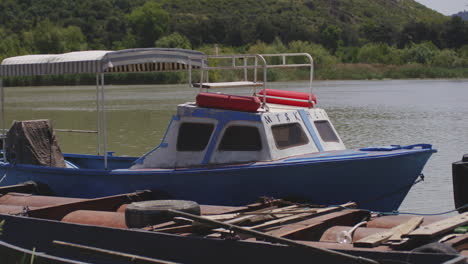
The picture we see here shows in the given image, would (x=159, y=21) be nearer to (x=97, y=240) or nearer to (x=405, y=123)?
(x=405, y=123)

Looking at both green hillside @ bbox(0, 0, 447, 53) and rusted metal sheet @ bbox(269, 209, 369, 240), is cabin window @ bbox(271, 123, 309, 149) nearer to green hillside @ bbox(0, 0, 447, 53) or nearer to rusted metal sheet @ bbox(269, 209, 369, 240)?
rusted metal sheet @ bbox(269, 209, 369, 240)

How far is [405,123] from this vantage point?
28.3 metres

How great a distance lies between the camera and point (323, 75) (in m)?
77.4

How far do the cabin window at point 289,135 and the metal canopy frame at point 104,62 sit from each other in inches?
73.7

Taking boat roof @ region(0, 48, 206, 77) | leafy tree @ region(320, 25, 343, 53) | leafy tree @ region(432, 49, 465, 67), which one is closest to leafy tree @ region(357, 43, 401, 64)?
leafy tree @ region(432, 49, 465, 67)

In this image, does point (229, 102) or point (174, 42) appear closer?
point (229, 102)

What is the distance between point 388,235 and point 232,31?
104736 mm

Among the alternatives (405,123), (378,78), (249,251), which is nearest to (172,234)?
(249,251)

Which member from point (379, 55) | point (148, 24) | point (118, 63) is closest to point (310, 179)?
point (118, 63)

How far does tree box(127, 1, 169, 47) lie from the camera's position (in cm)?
11181

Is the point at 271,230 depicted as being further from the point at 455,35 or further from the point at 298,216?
the point at 455,35

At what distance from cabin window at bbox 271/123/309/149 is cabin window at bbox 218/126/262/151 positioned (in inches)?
10.4

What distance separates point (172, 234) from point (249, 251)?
101 cm

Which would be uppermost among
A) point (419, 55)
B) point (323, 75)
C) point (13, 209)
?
point (13, 209)
